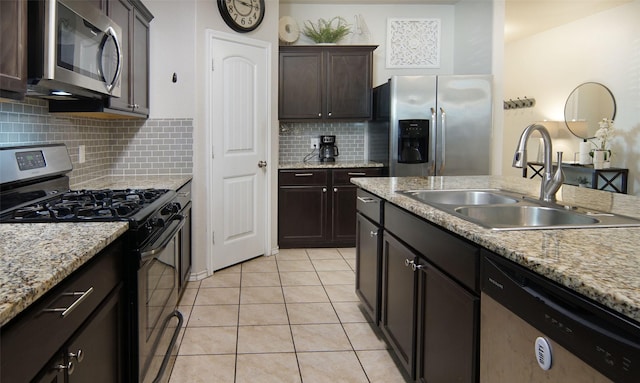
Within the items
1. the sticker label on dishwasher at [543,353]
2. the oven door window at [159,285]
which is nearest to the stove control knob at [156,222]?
the oven door window at [159,285]

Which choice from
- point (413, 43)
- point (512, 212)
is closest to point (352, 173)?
point (413, 43)

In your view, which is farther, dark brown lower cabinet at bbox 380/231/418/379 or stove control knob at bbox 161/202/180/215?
stove control knob at bbox 161/202/180/215

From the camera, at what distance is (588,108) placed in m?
6.02

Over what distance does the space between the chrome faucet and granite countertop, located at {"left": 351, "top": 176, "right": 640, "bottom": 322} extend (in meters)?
0.07

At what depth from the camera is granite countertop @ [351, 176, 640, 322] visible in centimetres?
88

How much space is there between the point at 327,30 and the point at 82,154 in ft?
9.38

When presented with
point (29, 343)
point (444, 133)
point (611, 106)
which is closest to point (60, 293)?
point (29, 343)

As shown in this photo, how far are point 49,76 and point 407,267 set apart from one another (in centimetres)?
162

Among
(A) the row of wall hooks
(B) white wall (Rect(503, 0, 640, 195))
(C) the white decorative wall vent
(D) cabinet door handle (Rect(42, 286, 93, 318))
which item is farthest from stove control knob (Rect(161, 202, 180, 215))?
(A) the row of wall hooks

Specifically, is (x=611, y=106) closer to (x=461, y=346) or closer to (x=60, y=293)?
(x=461, y=346)

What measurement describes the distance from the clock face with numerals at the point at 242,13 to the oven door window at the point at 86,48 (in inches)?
58.7

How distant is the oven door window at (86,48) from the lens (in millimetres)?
1832

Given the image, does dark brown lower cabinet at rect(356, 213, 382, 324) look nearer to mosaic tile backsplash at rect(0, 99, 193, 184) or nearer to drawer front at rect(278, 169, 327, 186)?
mosaic tile backsplash at rect(0, 99, 193, 184)

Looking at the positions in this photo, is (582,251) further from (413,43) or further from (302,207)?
(413,43)
